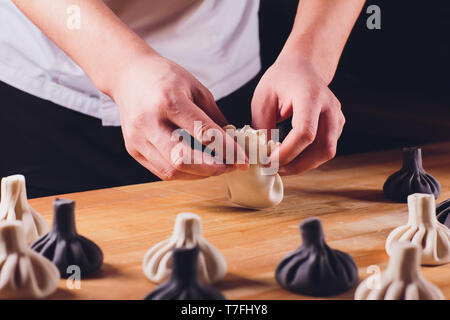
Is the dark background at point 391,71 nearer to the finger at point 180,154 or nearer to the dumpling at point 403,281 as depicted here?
the finger at point 180,154

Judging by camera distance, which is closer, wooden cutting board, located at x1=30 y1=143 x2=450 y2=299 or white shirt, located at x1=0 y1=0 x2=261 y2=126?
wooden cutting board, located at x1=30 y1=143 x2=450 y2=299

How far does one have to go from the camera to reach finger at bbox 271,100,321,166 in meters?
1.08

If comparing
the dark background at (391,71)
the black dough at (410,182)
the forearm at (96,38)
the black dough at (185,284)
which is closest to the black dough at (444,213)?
the black dough at (410,182)

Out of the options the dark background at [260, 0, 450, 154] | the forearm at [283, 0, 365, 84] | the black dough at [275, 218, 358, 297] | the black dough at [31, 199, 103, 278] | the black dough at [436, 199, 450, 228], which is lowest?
the black dough at [275, 218, 358, 297]

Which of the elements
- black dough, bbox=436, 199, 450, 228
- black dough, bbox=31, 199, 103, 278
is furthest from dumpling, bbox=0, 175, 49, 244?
black dough, bbox=436, 199, 450, 228

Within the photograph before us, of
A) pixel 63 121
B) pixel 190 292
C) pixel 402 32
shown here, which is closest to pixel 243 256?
pixel 190 292

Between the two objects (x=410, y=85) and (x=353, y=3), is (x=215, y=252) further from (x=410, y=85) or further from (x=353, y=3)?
(x=410, y=85)

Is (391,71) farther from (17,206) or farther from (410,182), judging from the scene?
(17,206)

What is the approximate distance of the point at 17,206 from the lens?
989 millimetres

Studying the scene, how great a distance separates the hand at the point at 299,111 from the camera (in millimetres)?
1100

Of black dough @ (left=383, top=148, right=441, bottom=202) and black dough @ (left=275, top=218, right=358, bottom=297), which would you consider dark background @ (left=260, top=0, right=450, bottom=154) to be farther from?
black dough @ (left=275, top=218, right=358, bottom=297)

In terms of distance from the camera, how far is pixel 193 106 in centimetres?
102

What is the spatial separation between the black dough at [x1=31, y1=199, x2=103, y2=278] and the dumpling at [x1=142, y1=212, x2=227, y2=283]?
79 millimetres

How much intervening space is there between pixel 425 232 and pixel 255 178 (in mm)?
365
